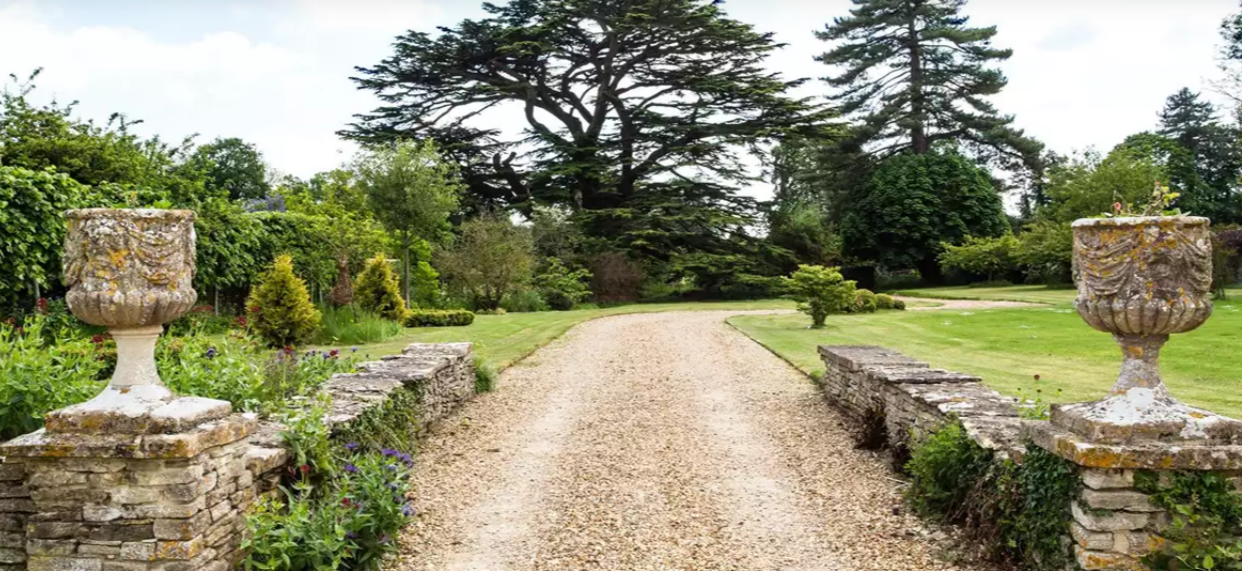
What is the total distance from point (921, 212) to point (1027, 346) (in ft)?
73.5

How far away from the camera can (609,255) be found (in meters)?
27.8

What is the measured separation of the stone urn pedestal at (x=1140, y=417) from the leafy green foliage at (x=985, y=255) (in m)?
28.4

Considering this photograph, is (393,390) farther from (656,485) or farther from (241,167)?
(241,167)

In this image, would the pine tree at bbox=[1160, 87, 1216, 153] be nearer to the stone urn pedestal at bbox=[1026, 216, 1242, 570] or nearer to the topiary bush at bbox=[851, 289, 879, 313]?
the topiary bush at bbox=[851, 289, 879, 313]

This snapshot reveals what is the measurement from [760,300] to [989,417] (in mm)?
24339

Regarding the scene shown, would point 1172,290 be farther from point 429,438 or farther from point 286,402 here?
point 429,438

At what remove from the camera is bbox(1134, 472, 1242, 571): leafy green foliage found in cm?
340

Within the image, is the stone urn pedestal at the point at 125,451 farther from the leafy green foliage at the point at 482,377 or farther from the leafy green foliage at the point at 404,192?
the leafy green foliage at the point at 404,192

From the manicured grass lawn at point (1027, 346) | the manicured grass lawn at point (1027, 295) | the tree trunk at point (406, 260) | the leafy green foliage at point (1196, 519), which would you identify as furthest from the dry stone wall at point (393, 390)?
the manicured grass lawn at point (1027, 295)

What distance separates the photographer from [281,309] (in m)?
12.0

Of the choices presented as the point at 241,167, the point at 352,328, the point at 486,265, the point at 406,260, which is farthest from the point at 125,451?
the point at 241,167

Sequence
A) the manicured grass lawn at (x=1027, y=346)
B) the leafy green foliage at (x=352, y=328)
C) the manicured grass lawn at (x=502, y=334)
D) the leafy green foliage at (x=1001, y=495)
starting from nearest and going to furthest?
the leafy green foliage at (x=1001, y=495) → the manicured grass lawn at (x=1027, y=346) → the manicured grass lawn at (x=502, y=334) → the leafy green foliage at (x=352, y=328)

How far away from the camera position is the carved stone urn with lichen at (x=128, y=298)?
11.8 ft

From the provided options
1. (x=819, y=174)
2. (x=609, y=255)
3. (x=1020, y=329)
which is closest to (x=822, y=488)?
(x=1020, y=329)
